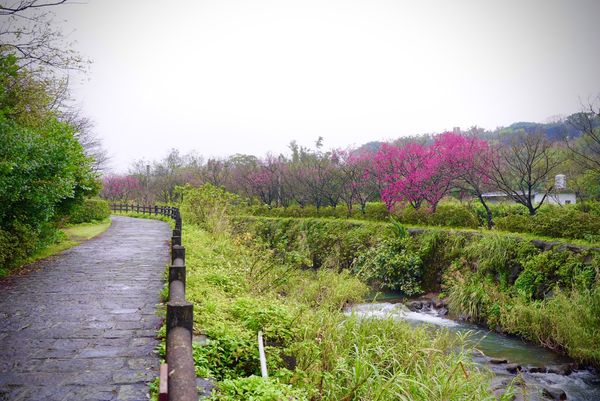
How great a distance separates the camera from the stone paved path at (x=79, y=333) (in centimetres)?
380

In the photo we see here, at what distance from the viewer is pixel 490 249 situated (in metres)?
13.2

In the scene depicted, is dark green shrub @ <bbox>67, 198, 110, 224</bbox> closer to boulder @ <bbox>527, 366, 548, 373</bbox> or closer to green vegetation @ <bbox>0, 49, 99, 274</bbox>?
green vegetation @ <bbox>0, 49, 99, 274</bbox>

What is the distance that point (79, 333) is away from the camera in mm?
5188

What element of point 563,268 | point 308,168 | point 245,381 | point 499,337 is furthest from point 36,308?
point 308,168

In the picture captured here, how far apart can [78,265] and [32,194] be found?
2.07 meters

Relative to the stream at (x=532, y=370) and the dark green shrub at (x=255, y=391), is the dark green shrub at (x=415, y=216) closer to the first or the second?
the stream at (x=532, y=370)

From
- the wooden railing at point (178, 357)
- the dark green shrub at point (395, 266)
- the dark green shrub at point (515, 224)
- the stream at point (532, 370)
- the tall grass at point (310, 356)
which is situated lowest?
the stream at point (532, 370)

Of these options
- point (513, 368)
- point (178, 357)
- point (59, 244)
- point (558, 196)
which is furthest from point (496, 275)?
point (558, 196)

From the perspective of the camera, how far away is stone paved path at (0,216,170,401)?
3.80 m

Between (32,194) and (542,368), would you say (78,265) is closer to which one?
(32,194)

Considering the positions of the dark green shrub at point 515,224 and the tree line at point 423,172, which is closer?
the dark green shrub at point 515,224

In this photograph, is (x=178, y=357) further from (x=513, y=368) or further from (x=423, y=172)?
(x=423, y=172)

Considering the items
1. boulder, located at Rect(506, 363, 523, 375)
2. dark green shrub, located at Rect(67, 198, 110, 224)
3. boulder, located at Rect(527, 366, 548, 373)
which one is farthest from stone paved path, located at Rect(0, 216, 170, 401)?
dark green shrub, located at Rect(67, 198, 110, 224)

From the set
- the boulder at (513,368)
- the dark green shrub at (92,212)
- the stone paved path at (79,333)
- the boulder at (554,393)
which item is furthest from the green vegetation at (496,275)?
the dark green shrub at (92,212)
